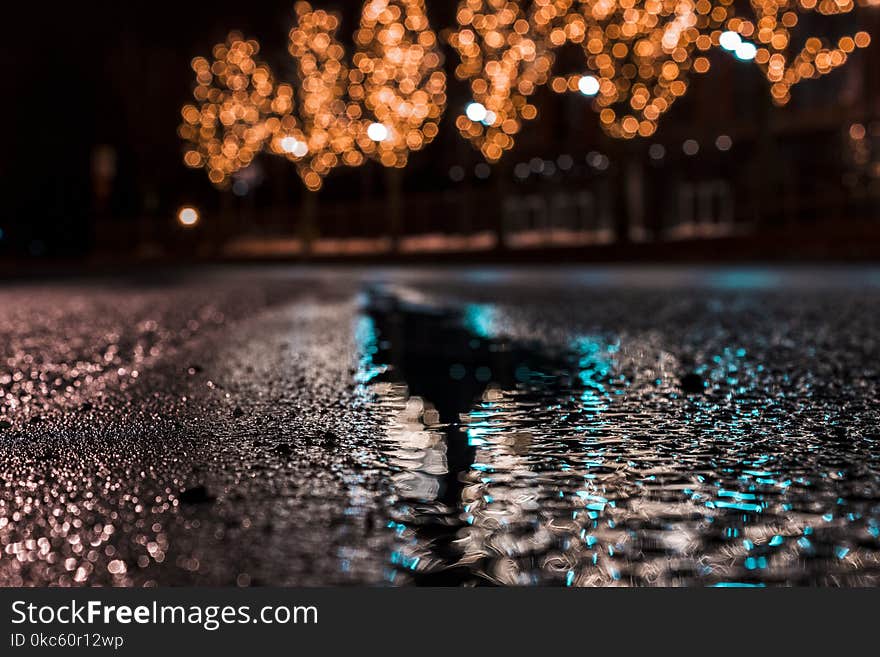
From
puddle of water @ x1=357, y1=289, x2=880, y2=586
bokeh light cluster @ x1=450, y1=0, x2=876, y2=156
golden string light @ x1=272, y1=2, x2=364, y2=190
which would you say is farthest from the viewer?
golden string light @ x1=272, y1=2, x2=364, y2=190

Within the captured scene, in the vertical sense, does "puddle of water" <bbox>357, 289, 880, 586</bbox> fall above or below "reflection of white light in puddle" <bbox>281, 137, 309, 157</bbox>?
below

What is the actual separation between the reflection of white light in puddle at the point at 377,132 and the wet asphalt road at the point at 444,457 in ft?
107

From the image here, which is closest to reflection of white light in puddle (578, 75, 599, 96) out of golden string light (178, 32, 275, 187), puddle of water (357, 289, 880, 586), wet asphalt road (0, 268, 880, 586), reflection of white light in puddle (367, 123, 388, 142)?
reflection of white light in puddle (367, 123, 388, 142)

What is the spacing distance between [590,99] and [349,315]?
42428 millimetres

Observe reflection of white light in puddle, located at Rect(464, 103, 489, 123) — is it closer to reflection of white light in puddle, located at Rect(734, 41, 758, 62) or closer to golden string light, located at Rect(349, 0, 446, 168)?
golden string light, located at Rect(349, 0, 446, 168)

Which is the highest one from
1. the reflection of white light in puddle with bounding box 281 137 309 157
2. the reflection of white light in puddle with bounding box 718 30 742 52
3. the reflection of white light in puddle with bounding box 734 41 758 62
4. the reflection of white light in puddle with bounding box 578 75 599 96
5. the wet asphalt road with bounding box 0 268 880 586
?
the reflection of white light in puddle with bounding box 718 30 742 52

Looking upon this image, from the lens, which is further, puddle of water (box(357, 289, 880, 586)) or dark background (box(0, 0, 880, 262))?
dark background (box(0, 0, 880, 262))

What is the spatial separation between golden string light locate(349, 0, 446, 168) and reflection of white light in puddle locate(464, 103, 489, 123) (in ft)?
14.6

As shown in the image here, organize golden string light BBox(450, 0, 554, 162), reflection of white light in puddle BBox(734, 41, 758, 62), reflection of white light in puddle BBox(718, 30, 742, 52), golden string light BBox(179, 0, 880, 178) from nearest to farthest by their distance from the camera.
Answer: reflection of white light in puddle BBox(718, 30, 742, 52) < reflection of white light in puddle BBox(734, 41, 758, 62) < golden string light BBox(179, 0, 880, 178) < golden string light BBox(450, 0, 554, 162)

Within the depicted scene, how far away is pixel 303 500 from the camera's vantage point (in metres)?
4.39

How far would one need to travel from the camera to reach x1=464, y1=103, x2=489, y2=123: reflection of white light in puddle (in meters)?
38.7

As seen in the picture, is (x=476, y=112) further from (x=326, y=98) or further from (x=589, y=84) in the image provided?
(x=326, y=98)

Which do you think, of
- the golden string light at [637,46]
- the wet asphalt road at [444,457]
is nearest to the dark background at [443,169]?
the golden string light at [637,46]

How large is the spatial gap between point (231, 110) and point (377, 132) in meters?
9.69
